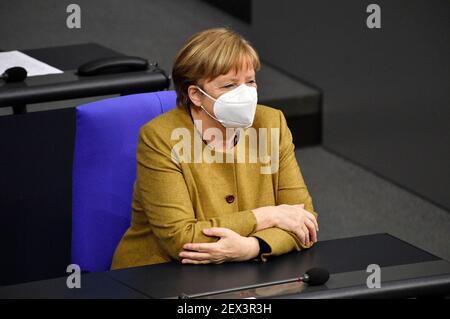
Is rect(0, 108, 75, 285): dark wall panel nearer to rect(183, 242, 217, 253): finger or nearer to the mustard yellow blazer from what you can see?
the mustard yellow blazer

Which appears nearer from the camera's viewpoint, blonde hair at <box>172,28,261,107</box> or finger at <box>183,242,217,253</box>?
finger at <box>183,242,217,253</box>

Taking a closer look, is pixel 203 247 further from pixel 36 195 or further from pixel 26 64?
pixel 26 64

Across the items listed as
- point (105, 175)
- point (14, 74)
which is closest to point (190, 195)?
point (105, 175)

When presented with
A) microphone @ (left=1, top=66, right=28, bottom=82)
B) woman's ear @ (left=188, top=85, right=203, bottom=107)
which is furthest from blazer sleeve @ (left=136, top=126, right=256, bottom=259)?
microphone @ (left=1, top=66, right=28, bottom=82)

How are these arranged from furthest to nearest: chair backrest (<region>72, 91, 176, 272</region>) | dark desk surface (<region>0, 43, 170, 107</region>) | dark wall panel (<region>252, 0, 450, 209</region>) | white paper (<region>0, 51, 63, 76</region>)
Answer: dark wall panel (<region>252, 0, 450, 209</region>) < white paper (<region>0, 51, 63, 76</region>) < dark desk surface (<region>0, 43, 170, 107</region>) < chair backrest (<region>72, 91, 176, 272</region>)

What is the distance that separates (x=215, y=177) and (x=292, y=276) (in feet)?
1.24

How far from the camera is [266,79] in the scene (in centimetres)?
513

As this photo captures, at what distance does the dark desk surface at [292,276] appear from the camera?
2.09 m

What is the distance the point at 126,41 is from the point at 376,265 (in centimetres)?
333

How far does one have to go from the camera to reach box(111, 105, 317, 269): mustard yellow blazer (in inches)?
92.9

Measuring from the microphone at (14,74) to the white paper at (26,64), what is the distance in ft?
0.31

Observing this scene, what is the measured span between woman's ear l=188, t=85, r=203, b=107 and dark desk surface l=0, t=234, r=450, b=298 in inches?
15.8

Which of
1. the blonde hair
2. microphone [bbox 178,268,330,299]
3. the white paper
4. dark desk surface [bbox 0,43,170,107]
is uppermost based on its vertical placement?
the blonde hair

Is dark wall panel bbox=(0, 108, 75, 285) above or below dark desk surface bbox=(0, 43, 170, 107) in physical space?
below
